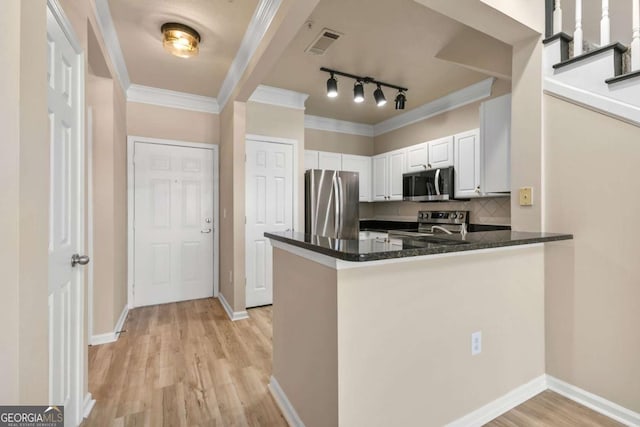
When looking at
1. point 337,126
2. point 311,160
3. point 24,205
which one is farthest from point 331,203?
point 24,205

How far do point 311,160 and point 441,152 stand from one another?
1.76 meters

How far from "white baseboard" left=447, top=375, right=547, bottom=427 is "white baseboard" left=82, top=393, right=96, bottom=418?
1.96 m

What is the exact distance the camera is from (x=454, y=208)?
3895 millimetres

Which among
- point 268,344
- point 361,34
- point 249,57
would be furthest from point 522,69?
point 268,344

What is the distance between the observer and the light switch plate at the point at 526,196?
6.44 feet

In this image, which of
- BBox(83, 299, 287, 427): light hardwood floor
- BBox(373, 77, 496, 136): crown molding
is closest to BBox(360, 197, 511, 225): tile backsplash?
BBox(373, 77, 496, 136): crown molding

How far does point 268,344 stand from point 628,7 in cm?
367

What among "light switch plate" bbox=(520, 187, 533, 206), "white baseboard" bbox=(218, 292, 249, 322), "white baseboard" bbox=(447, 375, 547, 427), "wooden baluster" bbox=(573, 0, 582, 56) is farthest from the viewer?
"white baseboard" bbox=(218, 292, 249, 322)

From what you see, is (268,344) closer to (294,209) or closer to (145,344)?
(145,344)

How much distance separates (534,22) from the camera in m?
1.86

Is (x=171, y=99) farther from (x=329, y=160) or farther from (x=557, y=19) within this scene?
(x=557, y=19)

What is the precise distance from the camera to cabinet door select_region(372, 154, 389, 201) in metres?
4.52

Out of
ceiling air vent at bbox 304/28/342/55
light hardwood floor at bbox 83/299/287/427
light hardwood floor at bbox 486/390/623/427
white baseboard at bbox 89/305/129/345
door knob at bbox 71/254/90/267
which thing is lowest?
light hardwood floor at bbox 83/299/287/427

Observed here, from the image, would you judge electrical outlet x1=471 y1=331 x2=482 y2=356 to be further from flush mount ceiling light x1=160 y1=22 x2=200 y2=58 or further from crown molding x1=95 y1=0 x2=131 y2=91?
crown molding x1=95 y1=0 x2=131 y2=91
